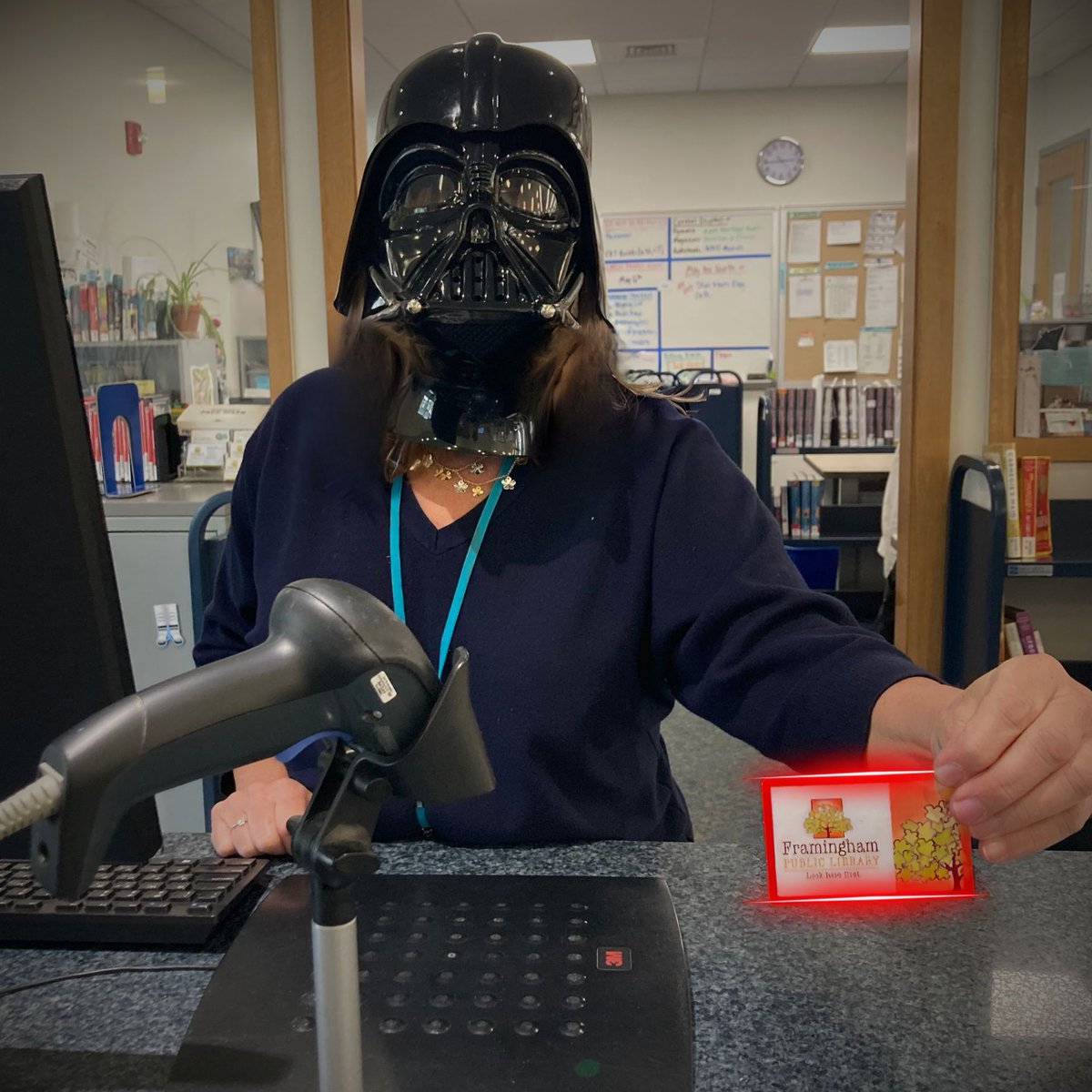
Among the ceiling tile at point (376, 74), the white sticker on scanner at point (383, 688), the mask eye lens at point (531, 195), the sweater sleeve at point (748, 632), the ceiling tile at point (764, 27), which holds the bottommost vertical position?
the sweater sleeve at point (748, 632)

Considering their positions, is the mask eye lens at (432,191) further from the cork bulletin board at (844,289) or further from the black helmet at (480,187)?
the cork bulletin board at (844,289)

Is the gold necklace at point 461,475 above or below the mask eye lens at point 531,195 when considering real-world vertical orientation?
below

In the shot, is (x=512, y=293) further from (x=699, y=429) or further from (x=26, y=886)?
(x=26, y=886)

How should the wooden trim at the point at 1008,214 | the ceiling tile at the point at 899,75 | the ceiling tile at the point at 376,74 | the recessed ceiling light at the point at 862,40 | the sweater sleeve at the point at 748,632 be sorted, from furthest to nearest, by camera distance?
the ceiling tile at the point at 899,75 < the ceiling tile at the point at 376,74 < the recessed ceiling light at the point at 862,40 < the wooden trim at the point at 1008,214 < the sweater sleeve at the point at 748,632

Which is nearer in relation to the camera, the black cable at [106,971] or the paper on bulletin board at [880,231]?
the black cable at [106,971]

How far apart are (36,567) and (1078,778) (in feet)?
1.91

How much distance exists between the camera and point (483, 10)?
463cm

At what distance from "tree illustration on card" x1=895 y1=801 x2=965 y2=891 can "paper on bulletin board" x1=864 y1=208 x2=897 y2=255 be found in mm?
5664

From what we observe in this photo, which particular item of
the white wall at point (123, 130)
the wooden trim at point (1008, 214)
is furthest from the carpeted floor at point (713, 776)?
the white wall at point (123, 130)

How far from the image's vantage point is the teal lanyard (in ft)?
3.28

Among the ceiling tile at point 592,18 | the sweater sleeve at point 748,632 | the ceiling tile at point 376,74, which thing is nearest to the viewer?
the sweater sleeve at point 748,632

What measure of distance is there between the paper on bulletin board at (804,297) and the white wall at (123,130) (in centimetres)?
303

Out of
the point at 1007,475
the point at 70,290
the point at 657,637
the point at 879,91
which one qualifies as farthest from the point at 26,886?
the point at 879,91

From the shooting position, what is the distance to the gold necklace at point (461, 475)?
42.6 inches
